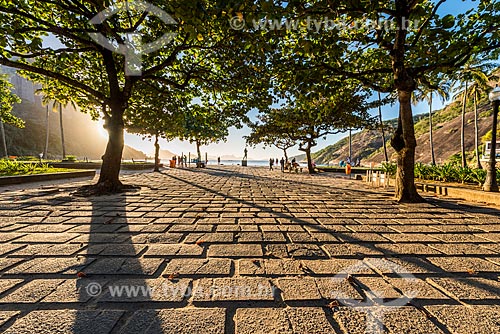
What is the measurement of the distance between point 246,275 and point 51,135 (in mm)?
119240

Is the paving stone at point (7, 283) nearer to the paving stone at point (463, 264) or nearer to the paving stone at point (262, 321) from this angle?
Result: the paving stone at point (262, 321)

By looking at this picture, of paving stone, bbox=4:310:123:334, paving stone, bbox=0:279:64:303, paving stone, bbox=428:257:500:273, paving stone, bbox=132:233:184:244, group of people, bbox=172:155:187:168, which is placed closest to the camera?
paving stone, bbox=4:310:123:334

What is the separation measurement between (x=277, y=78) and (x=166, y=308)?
707cm

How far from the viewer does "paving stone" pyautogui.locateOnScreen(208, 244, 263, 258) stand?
2.62 meters

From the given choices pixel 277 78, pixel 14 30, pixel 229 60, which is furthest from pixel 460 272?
pixel 14 30

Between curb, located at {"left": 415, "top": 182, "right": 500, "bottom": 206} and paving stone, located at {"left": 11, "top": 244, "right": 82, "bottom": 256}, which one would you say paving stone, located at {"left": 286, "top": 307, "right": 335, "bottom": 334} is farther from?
curb, located at {"left": 415, "top": 182, "right": 500, "bottom": 206}

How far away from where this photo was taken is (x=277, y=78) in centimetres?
Answer: 723

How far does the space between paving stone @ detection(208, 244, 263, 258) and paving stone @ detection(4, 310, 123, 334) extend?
3.96 feet

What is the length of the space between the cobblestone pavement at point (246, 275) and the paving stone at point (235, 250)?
0.08ft

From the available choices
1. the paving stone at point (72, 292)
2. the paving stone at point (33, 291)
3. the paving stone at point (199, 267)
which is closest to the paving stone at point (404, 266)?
the paving stone at point (199, 267)

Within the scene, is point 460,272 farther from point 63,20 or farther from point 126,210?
point 63,20

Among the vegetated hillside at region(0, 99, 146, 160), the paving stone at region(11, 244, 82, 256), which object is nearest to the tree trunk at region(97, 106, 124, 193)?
the paving stone at region(11, 244, 82, 256)

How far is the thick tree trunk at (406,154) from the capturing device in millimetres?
6180

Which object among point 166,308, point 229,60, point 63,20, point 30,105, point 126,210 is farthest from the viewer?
point 30,105
